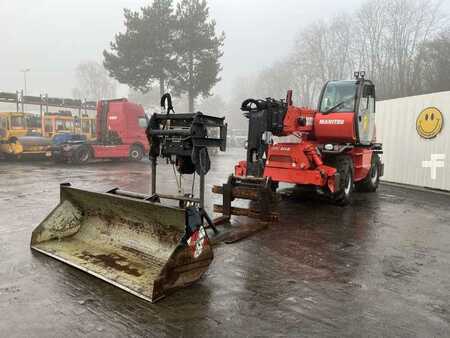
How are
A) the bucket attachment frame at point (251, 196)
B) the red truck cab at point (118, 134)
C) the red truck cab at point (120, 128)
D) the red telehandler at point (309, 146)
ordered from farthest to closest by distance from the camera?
the red truck cab at point (120, 128), the red truck cab at point (118, 134), the red telehandler at point (309, 146), the bucket attachment frame at point (251, 196)

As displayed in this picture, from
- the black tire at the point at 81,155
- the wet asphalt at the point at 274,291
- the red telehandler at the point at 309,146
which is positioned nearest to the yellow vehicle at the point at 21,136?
the black tire at the point at 81,155

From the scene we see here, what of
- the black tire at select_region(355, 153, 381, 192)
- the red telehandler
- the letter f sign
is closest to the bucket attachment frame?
the red telehandler

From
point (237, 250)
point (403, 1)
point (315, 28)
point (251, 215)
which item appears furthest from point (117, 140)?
point (315, 28)

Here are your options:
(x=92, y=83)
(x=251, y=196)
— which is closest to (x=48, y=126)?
(x=251, y=196)

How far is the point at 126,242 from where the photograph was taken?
483 cm

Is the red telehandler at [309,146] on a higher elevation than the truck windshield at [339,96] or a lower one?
lower

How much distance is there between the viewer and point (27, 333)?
3.16m

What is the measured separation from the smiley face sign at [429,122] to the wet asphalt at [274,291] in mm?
5818

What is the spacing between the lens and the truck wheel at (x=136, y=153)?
64.8ft

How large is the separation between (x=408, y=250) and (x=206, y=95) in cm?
2885

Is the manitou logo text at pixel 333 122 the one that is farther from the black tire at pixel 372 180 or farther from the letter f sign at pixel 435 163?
the letter f sign at pixel 435 163

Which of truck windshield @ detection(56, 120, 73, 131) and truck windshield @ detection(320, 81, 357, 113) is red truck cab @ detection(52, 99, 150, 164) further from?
truck windshield @ detection(320, 81, 357, 113)

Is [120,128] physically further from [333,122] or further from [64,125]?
[333,122]

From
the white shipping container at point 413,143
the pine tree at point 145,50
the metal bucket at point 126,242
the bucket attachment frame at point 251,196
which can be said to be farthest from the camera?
the pine tree at point 145,50
